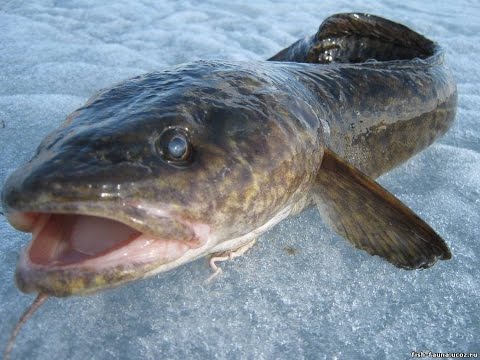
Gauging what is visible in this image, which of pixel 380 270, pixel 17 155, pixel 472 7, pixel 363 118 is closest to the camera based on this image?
pixel 380 270

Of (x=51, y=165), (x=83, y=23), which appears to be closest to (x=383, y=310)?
(x=51, y=165)

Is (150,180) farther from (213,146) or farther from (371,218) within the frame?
(371,218)

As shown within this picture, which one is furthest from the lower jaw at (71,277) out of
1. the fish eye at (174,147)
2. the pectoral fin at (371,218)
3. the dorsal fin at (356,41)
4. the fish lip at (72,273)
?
the dorsal fin at (356,41)

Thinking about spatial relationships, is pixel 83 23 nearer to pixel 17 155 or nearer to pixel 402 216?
pixel 17 155

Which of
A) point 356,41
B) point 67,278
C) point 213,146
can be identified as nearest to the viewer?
point 67,278

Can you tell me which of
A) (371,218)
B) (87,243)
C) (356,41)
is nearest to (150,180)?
(87,243)

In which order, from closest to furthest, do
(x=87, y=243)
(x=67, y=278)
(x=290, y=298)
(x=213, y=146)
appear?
1. (x=67, y=278)
2. (x=87, y=243)
3. (x=213, y=146)
4. (x=290, y=298)

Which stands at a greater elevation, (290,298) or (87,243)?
(87,243)
